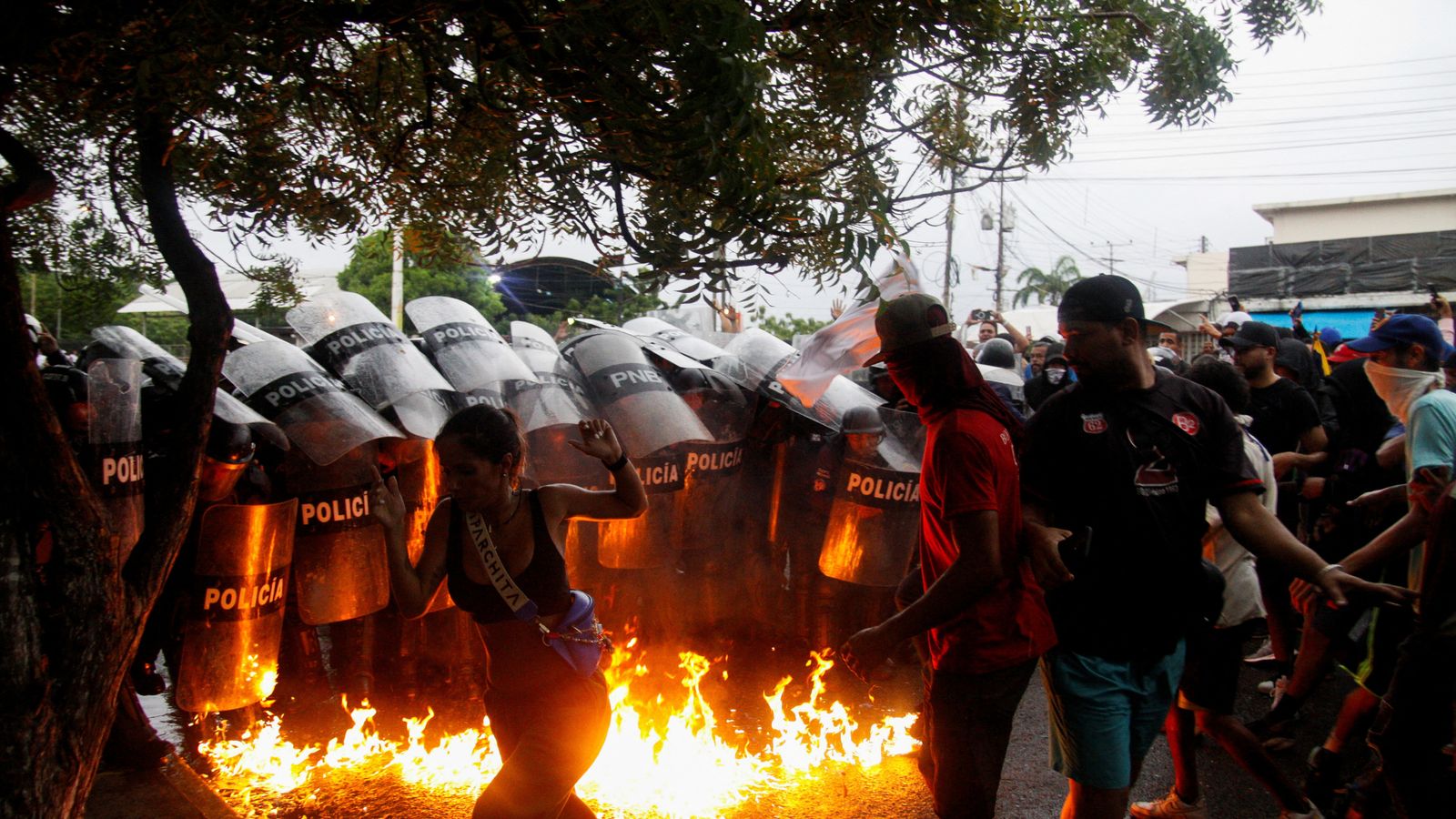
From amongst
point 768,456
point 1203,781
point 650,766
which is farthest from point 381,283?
point 1203,781

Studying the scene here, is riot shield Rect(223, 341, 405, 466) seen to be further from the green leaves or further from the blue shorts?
the blue shorts

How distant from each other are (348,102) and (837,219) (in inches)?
75.0

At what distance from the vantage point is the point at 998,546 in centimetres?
260

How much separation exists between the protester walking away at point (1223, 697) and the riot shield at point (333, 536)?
11.2 ft

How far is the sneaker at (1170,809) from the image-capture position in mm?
3625

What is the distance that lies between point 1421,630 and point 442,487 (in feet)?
13.2

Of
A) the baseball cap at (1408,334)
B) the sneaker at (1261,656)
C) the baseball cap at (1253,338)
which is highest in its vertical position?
the baseball cap at (1253,338)

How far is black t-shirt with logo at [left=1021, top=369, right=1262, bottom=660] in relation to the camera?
2.67 metres

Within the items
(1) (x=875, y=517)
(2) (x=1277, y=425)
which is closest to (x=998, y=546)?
(1) (x=875, y=517)

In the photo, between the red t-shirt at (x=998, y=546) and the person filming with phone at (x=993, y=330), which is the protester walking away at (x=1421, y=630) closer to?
the red t-shirt at (x=998, y=546)

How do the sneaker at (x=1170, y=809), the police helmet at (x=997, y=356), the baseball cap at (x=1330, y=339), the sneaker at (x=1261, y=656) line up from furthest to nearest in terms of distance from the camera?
the baseball cap at (x=1330, y=339) < the police helmet at (x=997, y=356) < the sneaker at (x=1261, y=656) < the sneaker at (x=1170, y=809)

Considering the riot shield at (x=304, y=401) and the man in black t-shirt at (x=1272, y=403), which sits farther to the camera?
the man in black t-shirt at (x=1272, y=403)

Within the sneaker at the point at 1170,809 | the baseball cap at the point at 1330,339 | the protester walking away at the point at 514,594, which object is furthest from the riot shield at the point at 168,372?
the baseball cap at the point at 1330,339

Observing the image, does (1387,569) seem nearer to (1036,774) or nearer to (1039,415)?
(1036,774)
